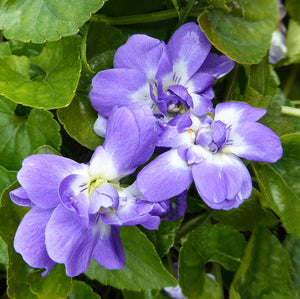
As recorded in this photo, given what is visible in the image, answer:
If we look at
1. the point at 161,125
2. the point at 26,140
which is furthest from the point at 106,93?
the point at 26,140

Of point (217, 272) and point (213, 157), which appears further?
point (217, 272)

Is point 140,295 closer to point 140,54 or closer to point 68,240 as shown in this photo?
point 68,240

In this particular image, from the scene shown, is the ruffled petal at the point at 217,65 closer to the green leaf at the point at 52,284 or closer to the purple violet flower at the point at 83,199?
the purple violet flower at the point at 83,199

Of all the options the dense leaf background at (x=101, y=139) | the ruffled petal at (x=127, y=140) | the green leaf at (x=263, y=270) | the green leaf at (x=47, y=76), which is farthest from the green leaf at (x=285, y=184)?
the green leaf at (x=47, y=76)

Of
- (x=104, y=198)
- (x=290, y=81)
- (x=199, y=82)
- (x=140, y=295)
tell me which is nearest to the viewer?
(x=104, y=198)

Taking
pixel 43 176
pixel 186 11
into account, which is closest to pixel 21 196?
pixel 43 176

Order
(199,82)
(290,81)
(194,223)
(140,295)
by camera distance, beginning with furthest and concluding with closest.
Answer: (290,81) → (194,223) → (140,295) → (199,82)
